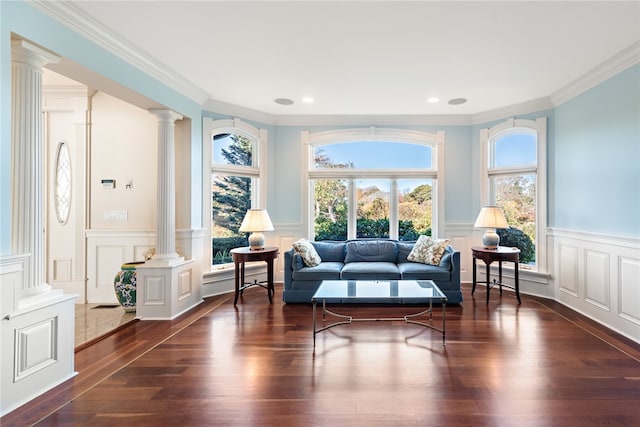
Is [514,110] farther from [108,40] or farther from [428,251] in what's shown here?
[108,40]

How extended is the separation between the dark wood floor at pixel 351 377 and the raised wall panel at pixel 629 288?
0.27m

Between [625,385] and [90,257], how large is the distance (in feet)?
18.8

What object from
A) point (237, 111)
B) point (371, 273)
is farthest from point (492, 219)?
point (237, 111)

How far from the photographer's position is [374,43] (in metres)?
3.00

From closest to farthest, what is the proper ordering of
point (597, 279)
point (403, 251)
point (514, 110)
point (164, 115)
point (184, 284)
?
1. point (597, 279)
2. point (164, 115)
3. point (184, 284)
4. point (514, 110)
5. point (403, 251)

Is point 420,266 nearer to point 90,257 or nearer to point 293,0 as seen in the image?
point 293,0

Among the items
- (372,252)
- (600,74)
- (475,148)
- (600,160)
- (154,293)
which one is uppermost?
(600,74)

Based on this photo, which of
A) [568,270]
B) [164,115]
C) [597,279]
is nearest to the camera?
[597,279]

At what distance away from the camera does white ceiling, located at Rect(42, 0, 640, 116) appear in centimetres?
250

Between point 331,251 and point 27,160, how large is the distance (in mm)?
3737

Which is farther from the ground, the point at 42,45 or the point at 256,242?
the point at 42,45

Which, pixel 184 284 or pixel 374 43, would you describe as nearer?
pixel 374 43

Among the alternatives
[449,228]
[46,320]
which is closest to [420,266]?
[449,228]

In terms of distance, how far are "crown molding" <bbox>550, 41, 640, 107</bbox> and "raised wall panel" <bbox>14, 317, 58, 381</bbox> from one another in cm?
554
